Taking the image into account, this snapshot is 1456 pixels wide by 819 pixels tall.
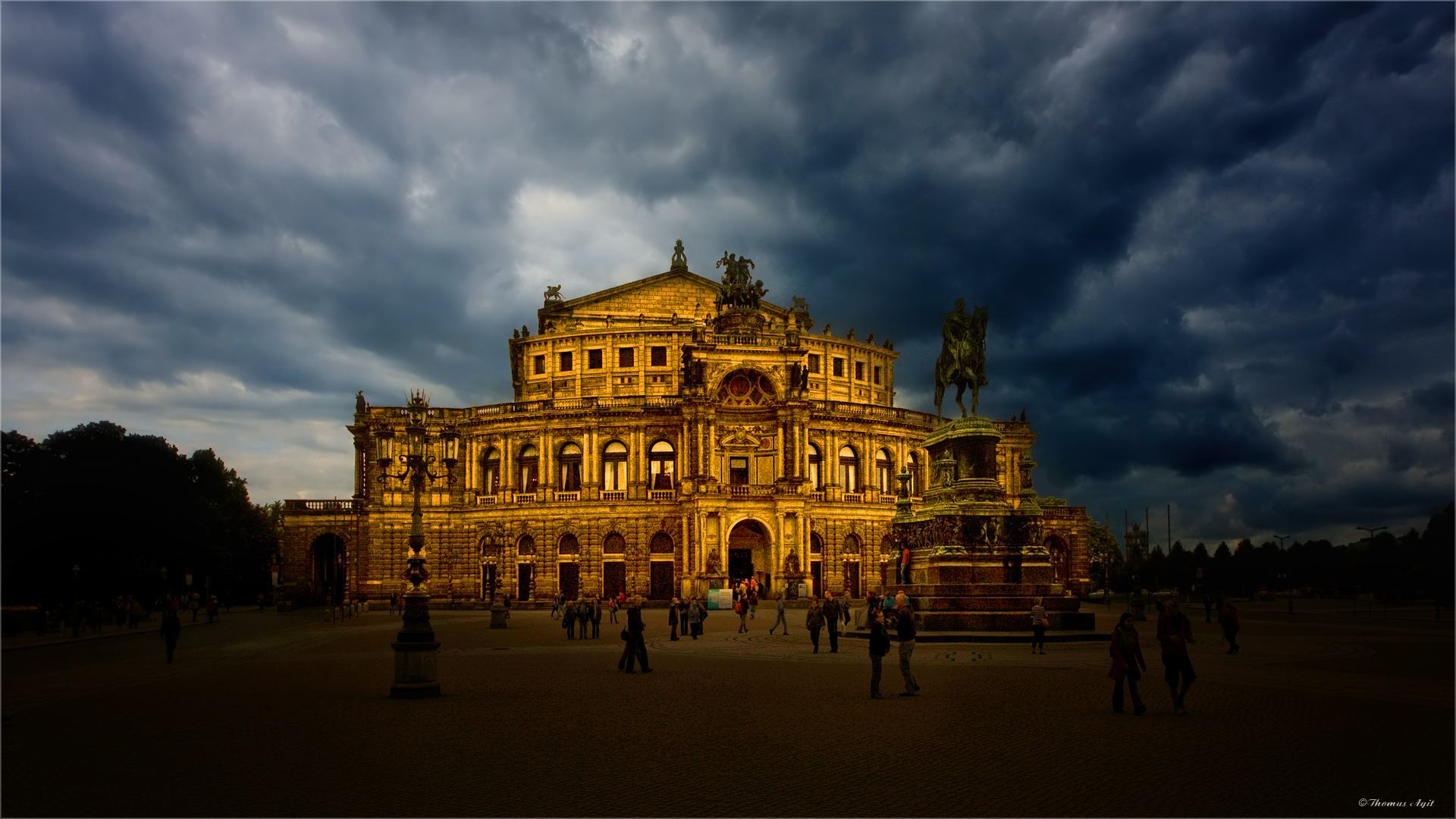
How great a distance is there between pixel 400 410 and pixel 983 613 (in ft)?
184

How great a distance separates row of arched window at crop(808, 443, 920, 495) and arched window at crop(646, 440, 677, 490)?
997 centimetres

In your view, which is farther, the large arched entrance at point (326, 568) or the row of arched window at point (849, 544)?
the large arched entrance at point (326, 568)

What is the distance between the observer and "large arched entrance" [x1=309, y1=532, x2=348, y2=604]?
75500 mm

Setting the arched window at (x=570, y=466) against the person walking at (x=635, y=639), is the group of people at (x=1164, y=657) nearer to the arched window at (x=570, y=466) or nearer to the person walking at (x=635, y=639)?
the person walking at (x=635, y=639)

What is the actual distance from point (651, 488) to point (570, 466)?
6557mm

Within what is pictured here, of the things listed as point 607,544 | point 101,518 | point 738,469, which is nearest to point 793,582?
point 738,469

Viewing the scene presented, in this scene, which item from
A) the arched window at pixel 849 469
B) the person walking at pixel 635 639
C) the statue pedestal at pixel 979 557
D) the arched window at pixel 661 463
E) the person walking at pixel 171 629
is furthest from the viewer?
the arched window at pixel 849 469

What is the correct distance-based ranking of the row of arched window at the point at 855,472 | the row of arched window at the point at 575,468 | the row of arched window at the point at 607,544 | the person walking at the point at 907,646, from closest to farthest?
the person walking at the point at 907,646
the row of arched window at the point at 607,544
the row of arched window at the point at 575,468
the row of arched window at the point at 855,472

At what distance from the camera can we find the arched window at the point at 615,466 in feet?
240

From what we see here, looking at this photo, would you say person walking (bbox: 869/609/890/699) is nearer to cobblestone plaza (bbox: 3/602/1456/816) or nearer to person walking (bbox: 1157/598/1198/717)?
cobblestone plaza (bbox: 3/602/1456/816)

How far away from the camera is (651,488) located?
236 ft

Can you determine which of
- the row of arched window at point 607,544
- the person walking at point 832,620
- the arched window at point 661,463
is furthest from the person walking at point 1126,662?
the arched window at point 661,463

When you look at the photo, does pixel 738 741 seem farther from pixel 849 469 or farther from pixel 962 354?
pixel 849 469

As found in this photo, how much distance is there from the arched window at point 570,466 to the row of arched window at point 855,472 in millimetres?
16869
